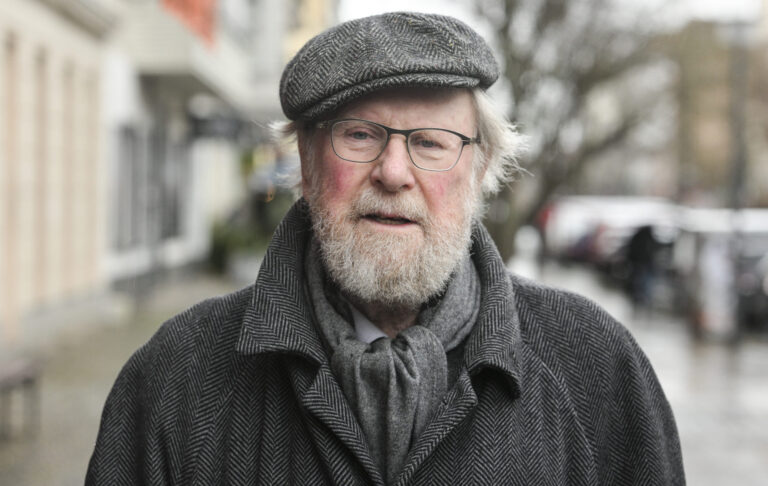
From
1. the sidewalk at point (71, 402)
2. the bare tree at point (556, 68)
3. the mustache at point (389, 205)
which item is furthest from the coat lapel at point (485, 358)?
the sidewalk at point (71, 402)

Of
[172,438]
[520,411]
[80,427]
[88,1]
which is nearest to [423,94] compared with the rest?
[520,411]

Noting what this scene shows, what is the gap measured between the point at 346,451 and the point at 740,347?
1257 cm

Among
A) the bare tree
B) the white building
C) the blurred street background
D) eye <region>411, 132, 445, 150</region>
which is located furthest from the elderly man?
the white building

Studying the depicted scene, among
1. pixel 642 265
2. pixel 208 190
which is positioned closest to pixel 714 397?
pixel 642 265

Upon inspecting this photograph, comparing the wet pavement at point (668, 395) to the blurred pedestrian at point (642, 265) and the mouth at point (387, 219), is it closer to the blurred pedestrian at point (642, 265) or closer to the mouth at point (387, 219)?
the blurred pedestrian at point (642, 265)

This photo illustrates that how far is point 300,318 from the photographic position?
2.22 metres

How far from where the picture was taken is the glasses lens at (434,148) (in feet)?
7.31

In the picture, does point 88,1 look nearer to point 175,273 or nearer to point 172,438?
point 175,273

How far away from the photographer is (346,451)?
2088 mm

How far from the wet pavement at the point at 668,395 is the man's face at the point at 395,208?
14.8 ft

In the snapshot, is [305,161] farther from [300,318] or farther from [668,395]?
[668,395]

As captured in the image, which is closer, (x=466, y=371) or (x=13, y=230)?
(x=466, y=371)

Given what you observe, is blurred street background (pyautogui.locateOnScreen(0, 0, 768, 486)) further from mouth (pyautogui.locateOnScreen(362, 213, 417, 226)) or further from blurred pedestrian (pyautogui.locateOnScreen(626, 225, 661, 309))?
mouth (pyautogui.locateOnScreen(362, 213, 417, 226))

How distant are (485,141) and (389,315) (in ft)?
1.63
